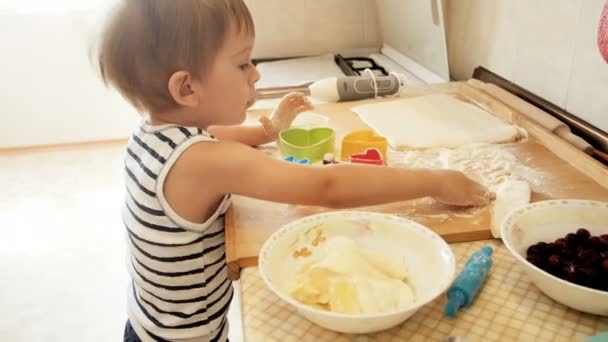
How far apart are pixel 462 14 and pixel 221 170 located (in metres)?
1.09

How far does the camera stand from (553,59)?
116 centimetres

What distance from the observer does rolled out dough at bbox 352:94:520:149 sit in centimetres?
112

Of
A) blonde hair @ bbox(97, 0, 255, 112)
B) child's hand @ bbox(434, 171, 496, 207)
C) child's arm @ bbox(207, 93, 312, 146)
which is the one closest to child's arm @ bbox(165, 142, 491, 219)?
child's hand @ bbox(434, 171, 496, 207)

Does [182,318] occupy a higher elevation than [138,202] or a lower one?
lower

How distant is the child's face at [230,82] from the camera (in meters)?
0.75

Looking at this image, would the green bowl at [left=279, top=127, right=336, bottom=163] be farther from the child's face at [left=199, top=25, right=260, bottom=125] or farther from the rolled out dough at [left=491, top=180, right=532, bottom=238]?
the rolled out dough at [left=491, top=180, right=532, bottom=238]

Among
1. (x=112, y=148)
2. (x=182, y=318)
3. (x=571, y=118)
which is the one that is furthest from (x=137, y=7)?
(x=112, y=148)

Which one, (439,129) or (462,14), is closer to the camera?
(439,129)

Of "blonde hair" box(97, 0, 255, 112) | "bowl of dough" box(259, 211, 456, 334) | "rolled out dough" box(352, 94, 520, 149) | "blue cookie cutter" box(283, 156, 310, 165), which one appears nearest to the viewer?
"bowl of dough" box(259, 211, 456, 334)

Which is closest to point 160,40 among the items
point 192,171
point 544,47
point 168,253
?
point 192,171

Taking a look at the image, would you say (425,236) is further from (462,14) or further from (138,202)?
(462,14)

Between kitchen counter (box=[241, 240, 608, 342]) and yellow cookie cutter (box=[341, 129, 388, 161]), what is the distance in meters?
0.42

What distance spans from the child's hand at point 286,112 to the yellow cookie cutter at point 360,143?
163mm

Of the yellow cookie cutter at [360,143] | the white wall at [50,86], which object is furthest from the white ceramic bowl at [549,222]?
the white wall at [50,86]
